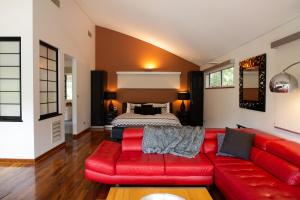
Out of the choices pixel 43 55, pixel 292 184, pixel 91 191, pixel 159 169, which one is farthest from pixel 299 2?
pixel 43 55

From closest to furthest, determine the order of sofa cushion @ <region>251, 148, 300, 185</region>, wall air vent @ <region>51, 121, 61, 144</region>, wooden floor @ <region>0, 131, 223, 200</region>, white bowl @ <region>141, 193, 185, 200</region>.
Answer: white bowl @ <region>141, 193, 185, 200</region> → sofa cushion @ <region>251, 148, 300, 185</region> → wooden floor @ <region>0, 131, 223, 200</region> → wall air vent @ <region>51, 121, 61, 144</region>

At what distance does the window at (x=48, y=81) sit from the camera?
4801 mm

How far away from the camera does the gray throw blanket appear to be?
3.65m

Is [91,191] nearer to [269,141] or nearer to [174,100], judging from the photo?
[269,141]

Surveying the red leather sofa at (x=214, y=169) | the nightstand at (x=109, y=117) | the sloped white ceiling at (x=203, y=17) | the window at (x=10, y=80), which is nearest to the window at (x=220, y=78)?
the sloped white ceiling at (x=203, y=17)

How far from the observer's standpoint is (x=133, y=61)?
8836 millimetres

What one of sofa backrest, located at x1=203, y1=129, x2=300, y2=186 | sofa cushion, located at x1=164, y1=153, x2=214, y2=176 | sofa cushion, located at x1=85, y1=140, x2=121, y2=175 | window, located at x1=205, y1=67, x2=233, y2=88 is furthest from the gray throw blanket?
window, located at x1=205, y1=67, x2=233, y2=88

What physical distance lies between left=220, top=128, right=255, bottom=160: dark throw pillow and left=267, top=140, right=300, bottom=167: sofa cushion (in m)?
0.33

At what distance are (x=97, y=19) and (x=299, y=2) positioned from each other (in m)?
6.43

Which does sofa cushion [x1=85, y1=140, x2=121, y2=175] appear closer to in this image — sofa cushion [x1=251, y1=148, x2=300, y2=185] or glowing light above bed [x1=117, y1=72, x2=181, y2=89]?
sofa cushion [x1=251, y1=148, x2=300, y2=185]

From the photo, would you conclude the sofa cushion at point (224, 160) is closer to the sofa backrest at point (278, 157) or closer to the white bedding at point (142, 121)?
the sofa backrest at point (278, 157)

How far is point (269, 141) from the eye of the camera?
3049mm

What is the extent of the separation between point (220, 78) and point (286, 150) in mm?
4035

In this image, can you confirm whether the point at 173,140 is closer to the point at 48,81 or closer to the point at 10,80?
the point at 48,81
